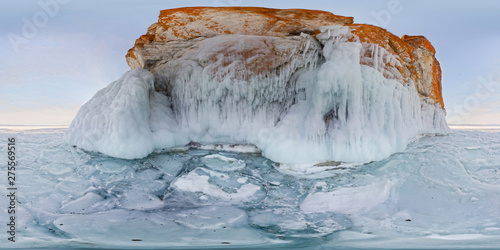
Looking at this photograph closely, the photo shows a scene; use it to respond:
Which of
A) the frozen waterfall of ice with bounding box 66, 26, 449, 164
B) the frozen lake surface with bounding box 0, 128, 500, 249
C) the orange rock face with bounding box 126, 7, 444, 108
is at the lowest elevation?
the frozen lake surface with bounding box 0, 128, 500, 249

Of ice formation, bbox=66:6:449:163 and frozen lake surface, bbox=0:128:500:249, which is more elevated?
ice formation, bbox=66:6:449:163

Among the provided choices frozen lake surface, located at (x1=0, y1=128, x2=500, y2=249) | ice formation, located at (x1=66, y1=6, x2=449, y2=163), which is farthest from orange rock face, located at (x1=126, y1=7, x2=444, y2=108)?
frozen lake surface, located at (x1=0, y1=128, x2=500, y2=249)

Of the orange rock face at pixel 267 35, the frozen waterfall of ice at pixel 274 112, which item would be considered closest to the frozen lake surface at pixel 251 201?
the frozen waterfall of ice at pixel 274 112

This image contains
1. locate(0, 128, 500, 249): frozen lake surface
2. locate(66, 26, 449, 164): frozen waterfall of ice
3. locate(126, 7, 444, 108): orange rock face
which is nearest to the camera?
locate(0, 128, 500, 249): frozen lake surface

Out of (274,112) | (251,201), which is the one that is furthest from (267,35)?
(251,201)

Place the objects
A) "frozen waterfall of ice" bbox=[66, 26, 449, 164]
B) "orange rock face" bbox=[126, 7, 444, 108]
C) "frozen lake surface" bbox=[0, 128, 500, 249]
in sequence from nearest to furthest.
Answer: "frozen lake surface" bbox=[0, 128, 500, 249] < "frozen waterfall of ice" bbox=[66, 26, 449, 164] < "orange rock face" bbox=[126, 7, 444, 108]

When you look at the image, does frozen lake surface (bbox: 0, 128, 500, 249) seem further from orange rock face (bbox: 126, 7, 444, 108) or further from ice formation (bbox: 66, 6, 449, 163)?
orange rock face (bbox: 126, 7, 444, 108)

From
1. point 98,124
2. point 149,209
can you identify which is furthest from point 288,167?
point 98,124

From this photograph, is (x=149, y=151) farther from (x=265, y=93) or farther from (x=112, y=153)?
(x=265, y=93)
